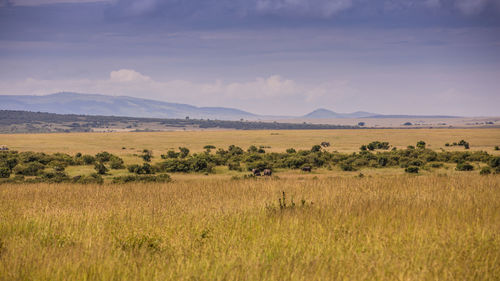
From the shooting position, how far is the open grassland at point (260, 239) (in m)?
5.29

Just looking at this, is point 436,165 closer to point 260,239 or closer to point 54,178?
point 54,178

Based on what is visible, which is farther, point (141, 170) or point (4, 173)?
point (141, 170)

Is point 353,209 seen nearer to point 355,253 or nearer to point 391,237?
point 391,237

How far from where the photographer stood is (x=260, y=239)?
650 cm

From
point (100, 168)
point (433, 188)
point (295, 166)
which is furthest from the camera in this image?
point (295, 166)

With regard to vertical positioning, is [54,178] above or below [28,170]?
above

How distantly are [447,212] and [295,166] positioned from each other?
2812cm

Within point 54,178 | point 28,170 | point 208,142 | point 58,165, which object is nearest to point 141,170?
point 58,165

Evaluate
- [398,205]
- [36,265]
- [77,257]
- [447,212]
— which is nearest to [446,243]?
[447,212]

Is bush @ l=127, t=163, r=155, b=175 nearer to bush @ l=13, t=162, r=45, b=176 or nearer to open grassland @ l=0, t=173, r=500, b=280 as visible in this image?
bush @ l=13, t=162, r=45, b=176

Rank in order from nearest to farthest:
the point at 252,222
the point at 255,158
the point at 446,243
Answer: the point at 446,243 → the point at 252,222 → the point at 255,158

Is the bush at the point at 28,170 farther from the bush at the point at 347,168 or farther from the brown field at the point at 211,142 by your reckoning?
the bush at the point at 347,168

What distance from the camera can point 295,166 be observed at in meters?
36.3

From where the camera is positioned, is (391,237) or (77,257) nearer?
(77,257)
